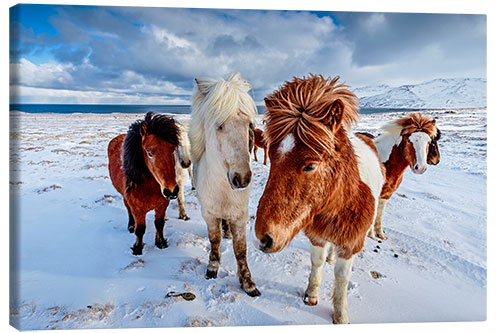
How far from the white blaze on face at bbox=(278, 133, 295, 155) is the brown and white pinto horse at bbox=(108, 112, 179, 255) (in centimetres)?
116

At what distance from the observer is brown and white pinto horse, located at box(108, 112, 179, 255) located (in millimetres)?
2047

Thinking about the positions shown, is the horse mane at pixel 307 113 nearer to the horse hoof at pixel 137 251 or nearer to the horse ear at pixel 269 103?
the horse ear at pixel 269 103

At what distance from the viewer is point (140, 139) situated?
2.35 meters

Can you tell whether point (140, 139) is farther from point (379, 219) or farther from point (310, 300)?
point (379, 219)

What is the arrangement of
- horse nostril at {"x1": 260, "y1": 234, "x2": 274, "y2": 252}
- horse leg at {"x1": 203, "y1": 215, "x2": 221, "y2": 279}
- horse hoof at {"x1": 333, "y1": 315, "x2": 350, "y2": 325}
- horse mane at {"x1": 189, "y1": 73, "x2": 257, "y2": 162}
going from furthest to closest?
1. horse leg at {"x1": 203, "y1": 215, "x2": 221, "y2": 279}
2. horse hoof at {"x1": 333, "y1": 315, "x2": 350, "y2": 325}
3. horse mane at {"x1": 189, "y1": 73, "x2": 257, "y2": 162}
4. horse nostril at {"x1": 260, "y1": 234, "x2": 274, "y2": 252}

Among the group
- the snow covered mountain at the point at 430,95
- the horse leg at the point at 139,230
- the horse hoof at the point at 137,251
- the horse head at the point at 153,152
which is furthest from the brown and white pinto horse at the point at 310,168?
the horse hoof at the point at 137,251

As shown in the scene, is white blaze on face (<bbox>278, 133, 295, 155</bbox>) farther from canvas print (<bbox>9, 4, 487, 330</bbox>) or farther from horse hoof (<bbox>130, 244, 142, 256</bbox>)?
horse hoof (<bbox>130, 244, 142, 256</bbox>)

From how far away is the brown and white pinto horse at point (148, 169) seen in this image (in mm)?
2047

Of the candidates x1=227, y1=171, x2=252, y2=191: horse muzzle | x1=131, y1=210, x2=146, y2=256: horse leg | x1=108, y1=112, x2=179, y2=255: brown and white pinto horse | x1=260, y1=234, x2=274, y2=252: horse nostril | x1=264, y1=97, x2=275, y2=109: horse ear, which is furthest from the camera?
x1=131, y1=210, x2=146, y2=256: horse leg

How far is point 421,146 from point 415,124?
23cm

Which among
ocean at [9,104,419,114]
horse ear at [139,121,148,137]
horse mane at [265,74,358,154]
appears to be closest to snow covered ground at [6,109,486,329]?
ocean at [9,104,419,114]
